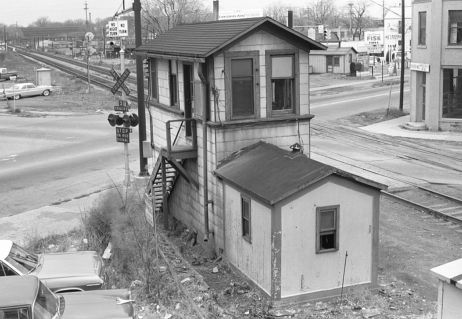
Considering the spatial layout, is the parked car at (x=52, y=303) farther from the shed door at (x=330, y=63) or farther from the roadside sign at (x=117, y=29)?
the shed door at (x=330, y=63)

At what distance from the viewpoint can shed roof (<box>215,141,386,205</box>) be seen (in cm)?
1245

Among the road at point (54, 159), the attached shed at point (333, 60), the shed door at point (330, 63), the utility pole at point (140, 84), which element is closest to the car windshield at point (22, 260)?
the road at point (54, 159)

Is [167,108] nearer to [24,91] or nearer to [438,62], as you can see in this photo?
[438,62]

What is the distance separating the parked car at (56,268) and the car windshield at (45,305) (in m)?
1.59

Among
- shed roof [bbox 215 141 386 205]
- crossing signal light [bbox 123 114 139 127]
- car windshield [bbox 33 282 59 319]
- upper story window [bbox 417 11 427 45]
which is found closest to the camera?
car windshield [bbox 33 282 59 319]

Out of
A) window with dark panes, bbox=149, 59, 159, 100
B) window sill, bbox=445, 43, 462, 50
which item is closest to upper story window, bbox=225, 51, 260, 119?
window with dark panes, bbox=149, 59, 159, 100

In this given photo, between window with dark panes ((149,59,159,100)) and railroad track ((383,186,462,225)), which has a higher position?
window with dark panes ((149,59,159,100))

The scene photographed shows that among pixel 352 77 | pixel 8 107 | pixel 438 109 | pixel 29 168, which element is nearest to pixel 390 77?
pixel 352 77

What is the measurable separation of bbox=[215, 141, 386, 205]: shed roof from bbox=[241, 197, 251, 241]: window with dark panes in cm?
41

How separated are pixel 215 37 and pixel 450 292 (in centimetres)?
909

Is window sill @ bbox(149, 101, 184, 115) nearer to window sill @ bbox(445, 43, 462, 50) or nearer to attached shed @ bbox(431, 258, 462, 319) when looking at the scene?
attached shed @ bbox(431, 258, 462, 319)

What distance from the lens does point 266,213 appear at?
12.7m

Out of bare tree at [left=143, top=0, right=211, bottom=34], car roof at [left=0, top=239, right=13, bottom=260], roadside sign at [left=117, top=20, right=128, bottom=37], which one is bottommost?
car roof at [left=0, top=239, right=13, bottom=260]

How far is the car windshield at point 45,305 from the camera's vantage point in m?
9.17
